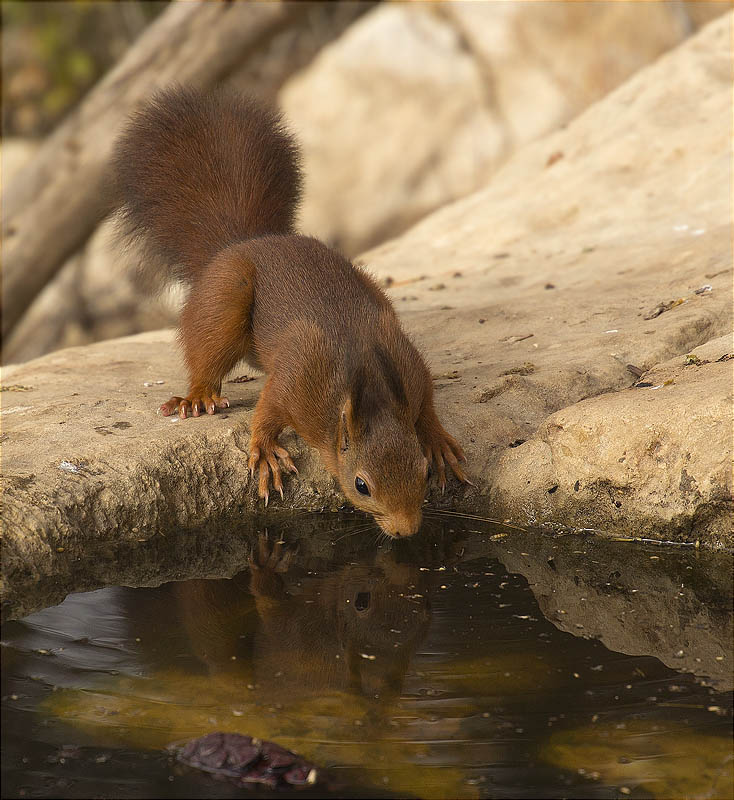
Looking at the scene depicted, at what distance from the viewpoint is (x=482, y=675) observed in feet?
9.87

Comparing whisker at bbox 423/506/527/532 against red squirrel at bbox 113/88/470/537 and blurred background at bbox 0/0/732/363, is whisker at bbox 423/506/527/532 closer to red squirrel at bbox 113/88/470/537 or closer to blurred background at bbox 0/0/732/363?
red squirrel at bbox 113/88/470/537

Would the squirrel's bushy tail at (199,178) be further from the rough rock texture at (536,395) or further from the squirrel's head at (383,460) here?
the squirrel's head at (383,460)

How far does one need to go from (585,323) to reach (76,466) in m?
2.91

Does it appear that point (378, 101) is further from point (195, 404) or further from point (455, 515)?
point (455, 515)

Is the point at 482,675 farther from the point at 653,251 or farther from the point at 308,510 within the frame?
the point at 653,251

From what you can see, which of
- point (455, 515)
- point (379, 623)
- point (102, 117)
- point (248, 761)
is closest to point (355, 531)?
point (455, 515)

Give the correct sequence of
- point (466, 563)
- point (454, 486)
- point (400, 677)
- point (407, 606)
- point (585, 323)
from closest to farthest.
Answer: point (400, 677) < point (407, 606) < point (466, 563) < point (454, 486) < point (585, 323)

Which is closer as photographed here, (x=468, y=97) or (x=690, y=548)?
(x=690, y=548)

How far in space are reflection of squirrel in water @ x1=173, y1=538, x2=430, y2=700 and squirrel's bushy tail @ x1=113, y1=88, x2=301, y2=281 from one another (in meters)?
2.14

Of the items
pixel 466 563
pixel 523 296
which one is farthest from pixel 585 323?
pixel 466 563

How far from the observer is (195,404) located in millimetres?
4754

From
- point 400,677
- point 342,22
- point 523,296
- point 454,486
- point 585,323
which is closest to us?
point 400,677

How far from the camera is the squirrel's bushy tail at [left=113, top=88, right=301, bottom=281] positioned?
5402mm

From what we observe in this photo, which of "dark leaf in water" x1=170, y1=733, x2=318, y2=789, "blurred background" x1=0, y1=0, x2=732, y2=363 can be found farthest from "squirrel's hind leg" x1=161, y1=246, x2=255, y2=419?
"blurred background" x1=0, y1=0, x2=732, y2=363
